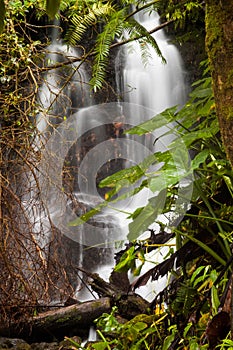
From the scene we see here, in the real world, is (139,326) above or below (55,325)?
above

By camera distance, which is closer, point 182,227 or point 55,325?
point 182,227

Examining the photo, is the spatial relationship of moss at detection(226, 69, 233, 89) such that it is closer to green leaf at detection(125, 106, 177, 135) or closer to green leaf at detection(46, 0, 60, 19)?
green leaf at detection(46, 0, 60, 19)

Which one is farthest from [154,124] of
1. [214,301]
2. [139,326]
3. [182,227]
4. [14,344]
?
[14,344]

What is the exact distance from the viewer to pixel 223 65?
0.85m

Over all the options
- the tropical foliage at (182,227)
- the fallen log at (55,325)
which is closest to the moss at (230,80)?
the tropical foliage at (182,227)

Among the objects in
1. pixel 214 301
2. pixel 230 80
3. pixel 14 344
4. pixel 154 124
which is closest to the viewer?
pixel 230 80

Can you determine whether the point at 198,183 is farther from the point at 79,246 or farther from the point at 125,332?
the point at 79,246

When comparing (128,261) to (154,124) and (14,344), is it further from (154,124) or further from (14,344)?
(14,344)

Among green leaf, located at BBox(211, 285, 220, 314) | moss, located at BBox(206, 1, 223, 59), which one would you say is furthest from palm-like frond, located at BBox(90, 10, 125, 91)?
moss, located at BBox(206, 1, 223, 59)

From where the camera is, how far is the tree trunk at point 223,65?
0.83m

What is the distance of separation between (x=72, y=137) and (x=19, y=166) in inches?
116

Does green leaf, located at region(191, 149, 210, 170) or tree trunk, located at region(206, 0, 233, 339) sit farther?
green leaf, located at region(191, 149, 210, 170)

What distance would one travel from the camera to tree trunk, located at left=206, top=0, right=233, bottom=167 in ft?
Result: 2.72

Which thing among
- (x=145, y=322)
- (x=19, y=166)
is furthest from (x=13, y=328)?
(x=145, y=322)
